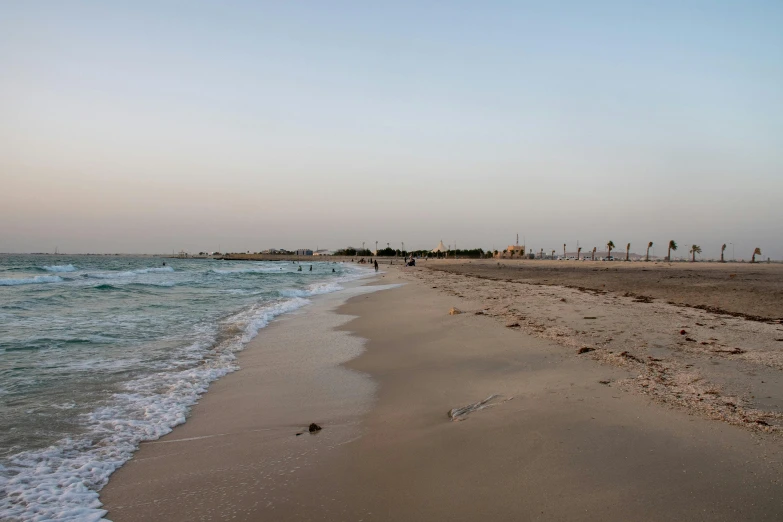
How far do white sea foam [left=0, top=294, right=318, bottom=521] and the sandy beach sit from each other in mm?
198

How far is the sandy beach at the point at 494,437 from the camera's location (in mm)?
3084

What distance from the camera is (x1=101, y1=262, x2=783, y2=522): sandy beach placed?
10.1 ft

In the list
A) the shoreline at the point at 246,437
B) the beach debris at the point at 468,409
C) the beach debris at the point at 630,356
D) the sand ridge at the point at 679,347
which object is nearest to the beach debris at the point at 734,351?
the sand ridge at the point at 679,347

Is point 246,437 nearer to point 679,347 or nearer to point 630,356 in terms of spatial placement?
point 630,356

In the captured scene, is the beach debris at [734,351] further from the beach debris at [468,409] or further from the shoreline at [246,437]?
the shoreline at [246,437]

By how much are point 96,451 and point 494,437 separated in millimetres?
3959

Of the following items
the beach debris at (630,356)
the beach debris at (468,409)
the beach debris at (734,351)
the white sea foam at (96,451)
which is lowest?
the white sea foam at (96,451)

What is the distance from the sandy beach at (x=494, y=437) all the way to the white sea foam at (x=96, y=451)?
20cm

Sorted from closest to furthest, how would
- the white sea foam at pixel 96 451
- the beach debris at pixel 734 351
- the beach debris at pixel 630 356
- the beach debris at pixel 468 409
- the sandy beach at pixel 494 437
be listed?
the sandy beach at pixel 494 437 < the white sea foam at pixel 96 451 < the beach debris at pixel 468 409 < the beach debris at pixel 630 356 < the beach debris at pixel 734 351

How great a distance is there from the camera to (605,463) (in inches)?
138

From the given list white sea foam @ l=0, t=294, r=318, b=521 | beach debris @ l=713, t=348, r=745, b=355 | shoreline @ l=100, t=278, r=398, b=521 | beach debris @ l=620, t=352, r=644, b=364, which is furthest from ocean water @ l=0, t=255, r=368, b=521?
beach debris @ l=713, t=348, r=745, b=355

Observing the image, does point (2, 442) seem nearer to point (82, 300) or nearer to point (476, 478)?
point (476, 478)

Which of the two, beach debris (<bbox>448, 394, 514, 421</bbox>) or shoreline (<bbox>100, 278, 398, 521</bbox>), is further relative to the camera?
beach debris (<bbox>448, 394, 514, 421</bbox>)

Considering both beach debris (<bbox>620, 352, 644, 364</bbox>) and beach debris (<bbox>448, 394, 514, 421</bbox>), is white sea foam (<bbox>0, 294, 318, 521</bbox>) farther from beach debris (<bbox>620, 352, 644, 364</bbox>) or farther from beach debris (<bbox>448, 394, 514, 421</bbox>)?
beach debris (<bbox>620, 352, 644, 364</bbox>)
